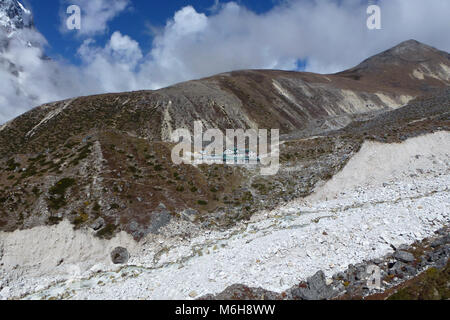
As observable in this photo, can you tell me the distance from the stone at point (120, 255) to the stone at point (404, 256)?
19.9m

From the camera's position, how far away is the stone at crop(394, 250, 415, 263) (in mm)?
14125

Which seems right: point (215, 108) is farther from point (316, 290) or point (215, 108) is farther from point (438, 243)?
point (316, 290)

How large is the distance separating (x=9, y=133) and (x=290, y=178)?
77.9m

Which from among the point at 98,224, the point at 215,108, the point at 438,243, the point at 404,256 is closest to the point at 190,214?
the point at 98,224

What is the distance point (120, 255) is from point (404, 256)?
2068 centimetres

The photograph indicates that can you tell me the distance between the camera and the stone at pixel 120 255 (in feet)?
70.5

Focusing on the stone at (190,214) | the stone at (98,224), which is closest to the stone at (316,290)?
the stone at (190,214)

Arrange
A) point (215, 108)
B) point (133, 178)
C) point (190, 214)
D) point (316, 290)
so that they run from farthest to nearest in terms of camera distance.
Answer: point (215, 108), point (133, 178), point (190, 214), point (316, 290)

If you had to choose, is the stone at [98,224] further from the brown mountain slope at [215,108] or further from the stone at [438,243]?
the brown mountain slope at [215,108]

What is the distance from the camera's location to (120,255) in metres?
21.8

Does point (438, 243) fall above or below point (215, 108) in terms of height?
below
